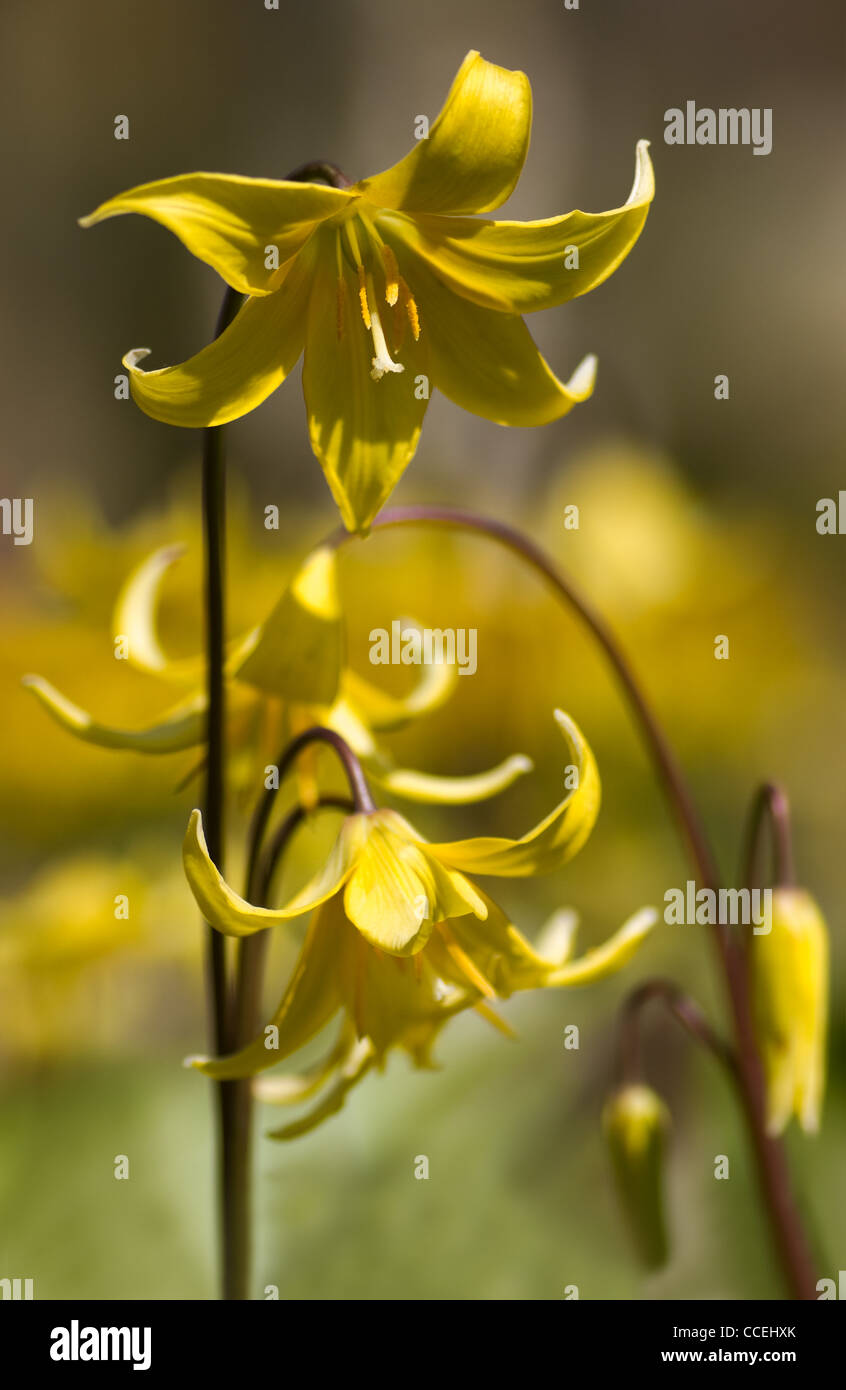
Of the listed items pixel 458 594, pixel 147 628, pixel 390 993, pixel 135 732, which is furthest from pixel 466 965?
pixel 458 594

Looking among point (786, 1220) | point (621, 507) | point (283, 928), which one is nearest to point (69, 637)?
point (283, 928)

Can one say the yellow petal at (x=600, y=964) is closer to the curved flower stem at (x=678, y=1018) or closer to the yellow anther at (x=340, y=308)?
the curved flower stem at (x=678, y=1018)

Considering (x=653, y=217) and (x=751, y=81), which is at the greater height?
(x=751, y=81)

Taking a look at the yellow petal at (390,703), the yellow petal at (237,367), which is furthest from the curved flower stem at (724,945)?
the yellow petal at (237,367)

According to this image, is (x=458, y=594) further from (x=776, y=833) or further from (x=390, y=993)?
(x=390, y=993)

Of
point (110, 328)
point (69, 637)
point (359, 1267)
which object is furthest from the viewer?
point (110, 328)

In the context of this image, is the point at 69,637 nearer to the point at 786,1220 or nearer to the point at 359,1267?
the point at 359,1267

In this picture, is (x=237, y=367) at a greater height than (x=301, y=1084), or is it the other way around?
(x=237, y=367)
